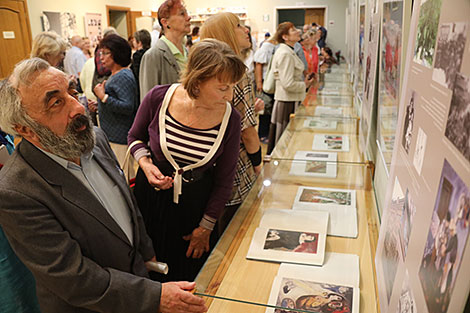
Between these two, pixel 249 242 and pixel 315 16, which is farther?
pixel 315 16

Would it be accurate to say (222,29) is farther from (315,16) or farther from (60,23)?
(315,16)

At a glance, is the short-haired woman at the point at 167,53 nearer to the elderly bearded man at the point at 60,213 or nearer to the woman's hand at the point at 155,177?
the woman's hand at the point at 155,177

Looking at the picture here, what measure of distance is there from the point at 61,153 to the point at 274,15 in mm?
14924

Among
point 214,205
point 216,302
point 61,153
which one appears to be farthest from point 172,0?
point 216,302

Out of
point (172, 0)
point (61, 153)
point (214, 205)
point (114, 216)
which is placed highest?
point (172, 0)

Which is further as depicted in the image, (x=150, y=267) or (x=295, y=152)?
(x=295, y=152)

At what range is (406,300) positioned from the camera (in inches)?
29.4

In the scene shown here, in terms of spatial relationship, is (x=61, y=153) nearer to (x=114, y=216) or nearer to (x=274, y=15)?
(x=114, y=216)

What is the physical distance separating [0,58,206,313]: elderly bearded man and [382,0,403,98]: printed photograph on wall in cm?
106

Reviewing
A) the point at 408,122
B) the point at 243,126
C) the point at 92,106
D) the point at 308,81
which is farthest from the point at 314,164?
the point at 308,81

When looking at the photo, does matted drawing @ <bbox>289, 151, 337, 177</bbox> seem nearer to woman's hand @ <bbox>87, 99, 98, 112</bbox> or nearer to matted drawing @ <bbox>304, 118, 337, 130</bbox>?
matted drawing @ <bbox>304, 118, 337, 130</bbox>

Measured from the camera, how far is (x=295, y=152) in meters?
2.62

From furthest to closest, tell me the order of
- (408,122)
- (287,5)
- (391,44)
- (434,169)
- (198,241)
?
(287,5) → (198,241) → (391,44) → (408,122) → (434,169)

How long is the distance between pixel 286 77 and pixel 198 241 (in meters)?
A: 2.88
